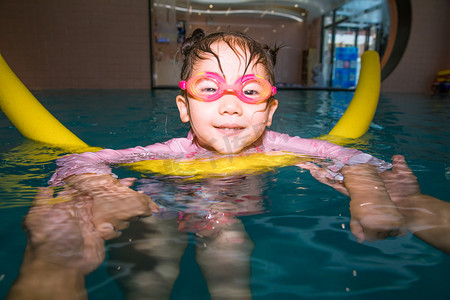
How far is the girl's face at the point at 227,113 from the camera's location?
1.67 m

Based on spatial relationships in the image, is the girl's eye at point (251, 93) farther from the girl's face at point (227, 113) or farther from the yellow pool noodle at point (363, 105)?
the yellow pool noodle at point (363, 105)

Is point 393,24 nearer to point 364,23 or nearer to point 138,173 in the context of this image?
point 364,23

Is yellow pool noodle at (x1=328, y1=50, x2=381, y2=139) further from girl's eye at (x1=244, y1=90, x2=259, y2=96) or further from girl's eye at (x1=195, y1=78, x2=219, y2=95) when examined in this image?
girl's eye at (x1=195, y1=78, x2=219, y2=95)

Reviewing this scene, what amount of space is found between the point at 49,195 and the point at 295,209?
100 cm

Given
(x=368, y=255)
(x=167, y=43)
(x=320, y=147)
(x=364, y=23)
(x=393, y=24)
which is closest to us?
(x=368, y=255)

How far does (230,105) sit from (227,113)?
0.15ft

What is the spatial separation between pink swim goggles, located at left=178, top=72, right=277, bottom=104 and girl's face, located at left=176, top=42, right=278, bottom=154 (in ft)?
0.08

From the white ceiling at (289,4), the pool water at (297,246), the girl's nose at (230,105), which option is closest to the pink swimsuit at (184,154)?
the pool water at (297,246)

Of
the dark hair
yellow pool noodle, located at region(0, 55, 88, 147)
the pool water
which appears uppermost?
the dark hair

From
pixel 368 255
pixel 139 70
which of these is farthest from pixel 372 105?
pixel 139 70

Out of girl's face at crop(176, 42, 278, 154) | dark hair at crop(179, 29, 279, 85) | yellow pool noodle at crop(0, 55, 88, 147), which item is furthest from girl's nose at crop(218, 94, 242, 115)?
yellow pool noodle at crop(0, 55, 88, 147)

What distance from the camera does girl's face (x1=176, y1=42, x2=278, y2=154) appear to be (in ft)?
5.48

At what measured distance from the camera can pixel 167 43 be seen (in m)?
13.1

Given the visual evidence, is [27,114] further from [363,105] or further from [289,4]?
[289,4]
